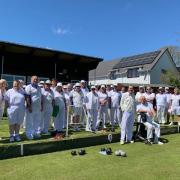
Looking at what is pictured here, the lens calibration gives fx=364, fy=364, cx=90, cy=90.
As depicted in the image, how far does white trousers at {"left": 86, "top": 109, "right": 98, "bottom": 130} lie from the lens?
42.3 ft

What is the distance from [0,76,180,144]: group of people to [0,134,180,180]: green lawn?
4.56ft

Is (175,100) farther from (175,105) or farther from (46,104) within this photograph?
(46,104)

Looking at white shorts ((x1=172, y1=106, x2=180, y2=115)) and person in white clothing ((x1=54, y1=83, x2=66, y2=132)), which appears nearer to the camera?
person in white clothing ((x1=54, y1=83, x2=66, y2=132))

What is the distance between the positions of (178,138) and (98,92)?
11.2 feet

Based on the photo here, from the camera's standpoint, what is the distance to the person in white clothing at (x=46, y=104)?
1139 cm

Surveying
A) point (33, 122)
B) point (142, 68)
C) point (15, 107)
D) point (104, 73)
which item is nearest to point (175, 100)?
point (33, 122)

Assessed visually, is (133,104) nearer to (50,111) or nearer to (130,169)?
(50,111)

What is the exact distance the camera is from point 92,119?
12992mm

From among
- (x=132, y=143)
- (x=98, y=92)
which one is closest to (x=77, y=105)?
(x=98, y=92)

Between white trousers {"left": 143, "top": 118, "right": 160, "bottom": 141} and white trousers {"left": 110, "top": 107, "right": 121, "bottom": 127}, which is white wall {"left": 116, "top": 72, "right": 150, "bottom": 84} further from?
white trousers {"left": 143, "top": 118, "right": 160, "bottom": 141}

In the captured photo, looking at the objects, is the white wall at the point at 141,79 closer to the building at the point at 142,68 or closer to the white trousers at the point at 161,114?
the building at the point at 142,68

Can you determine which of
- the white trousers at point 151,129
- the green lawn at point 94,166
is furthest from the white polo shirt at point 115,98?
the green lawn at point 94,166

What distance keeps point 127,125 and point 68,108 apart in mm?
2081

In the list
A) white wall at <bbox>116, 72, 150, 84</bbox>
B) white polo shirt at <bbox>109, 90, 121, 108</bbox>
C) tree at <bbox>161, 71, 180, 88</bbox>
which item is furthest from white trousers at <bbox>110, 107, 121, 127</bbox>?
white wall at <bbox>116, 72, 150, 84</bbox>
